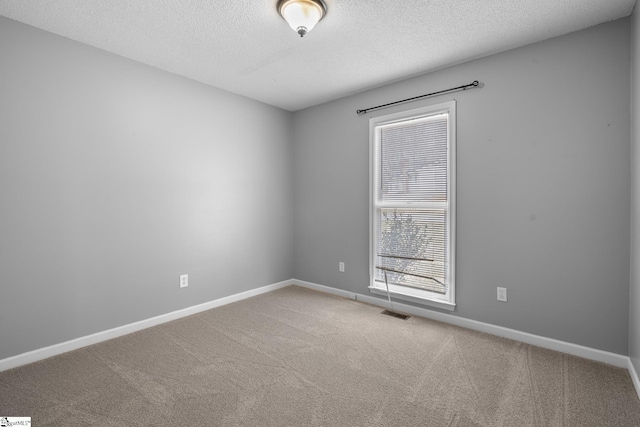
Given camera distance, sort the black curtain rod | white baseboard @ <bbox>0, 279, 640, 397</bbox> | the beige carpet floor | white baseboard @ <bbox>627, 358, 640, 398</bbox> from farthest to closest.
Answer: the black curtain rod
white baseboard @ <bbox>0, 279, 640, 397</bbox>
white baseboard @ <bbox>627, 358, 640, 398</bbox>
the beige carpet floor

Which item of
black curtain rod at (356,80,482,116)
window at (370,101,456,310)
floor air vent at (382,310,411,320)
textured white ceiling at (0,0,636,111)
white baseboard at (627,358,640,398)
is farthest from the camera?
floor air vent at (382,310,411,320)

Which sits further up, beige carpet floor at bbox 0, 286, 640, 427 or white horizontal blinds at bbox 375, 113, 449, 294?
white horizontal blinds at bbox 375, 113, 449, 294

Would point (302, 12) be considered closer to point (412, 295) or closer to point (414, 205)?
point (414, 205)

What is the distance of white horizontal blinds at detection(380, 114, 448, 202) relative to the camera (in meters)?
3.12

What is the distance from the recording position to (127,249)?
9.36ft

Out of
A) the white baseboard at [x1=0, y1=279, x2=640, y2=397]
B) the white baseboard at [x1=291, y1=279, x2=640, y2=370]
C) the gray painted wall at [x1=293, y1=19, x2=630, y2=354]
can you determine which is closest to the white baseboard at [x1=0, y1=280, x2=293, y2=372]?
the white baseboard at [x1=0, y1=279, x2=640, y2=397]

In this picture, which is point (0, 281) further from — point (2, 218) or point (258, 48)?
point (258, 48)

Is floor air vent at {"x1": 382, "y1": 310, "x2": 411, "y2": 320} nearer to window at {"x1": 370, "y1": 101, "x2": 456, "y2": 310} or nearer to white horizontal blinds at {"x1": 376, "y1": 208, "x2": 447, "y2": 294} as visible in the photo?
window at {"x1": 370, "y1": 101, "x2": 456, "y2": 310}

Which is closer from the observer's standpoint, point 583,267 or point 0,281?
point 0,281

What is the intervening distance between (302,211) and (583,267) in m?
3.06

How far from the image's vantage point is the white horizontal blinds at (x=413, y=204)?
3.13 meters

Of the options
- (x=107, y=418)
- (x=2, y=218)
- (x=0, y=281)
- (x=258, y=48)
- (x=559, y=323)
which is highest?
(x=258, y=48)

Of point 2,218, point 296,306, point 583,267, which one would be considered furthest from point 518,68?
point 2,218

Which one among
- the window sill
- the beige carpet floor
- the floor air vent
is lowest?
the beige carpet floor
